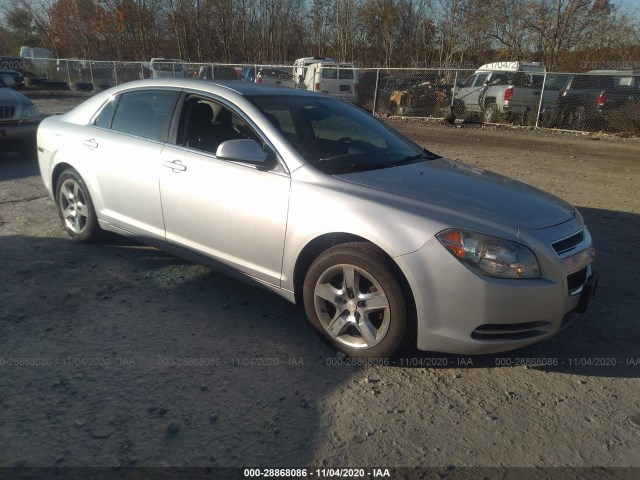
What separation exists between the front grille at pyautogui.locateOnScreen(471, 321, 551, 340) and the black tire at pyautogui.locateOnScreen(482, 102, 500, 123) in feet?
50.4

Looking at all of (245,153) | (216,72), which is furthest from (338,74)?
(245,153)

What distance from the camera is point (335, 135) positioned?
4.11 m

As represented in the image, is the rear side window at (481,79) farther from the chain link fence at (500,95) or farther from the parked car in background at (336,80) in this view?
the parked car in background at (336,80)

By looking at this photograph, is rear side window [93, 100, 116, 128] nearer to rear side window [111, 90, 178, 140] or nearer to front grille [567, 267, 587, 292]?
rear side window [111, 90, 178, 140]

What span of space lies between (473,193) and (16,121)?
8252mm

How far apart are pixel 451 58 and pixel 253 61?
16.2 meters

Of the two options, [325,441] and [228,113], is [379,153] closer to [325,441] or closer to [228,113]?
[228,113]

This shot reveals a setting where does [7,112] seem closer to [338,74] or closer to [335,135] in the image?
[335,135]

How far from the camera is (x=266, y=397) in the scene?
2.75m

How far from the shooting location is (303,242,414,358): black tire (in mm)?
2859

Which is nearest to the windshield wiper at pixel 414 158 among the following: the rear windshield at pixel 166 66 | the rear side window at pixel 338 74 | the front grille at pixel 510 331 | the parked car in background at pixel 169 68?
the front grille at pixel 510 331

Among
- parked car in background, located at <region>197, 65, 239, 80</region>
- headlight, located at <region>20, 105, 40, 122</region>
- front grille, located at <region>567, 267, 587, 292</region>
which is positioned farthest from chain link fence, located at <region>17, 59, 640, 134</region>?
front grille, located at <region>567, 267, 587, 292</region>

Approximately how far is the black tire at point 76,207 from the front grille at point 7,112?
4.64m

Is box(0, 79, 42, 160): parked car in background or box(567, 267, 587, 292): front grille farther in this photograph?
box(0, 79, 42, 160): parked car in background
